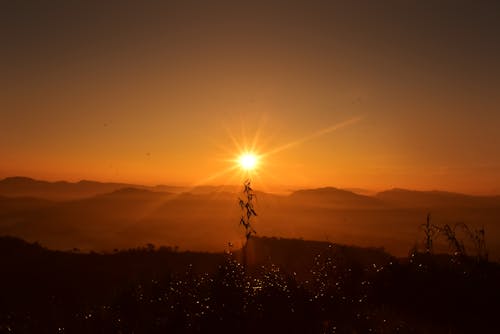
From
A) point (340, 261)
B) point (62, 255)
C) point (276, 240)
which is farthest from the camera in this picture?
point (276, 240)

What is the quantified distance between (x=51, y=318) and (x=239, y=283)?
3.04m

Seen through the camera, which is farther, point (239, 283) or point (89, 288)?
point (89, 288)

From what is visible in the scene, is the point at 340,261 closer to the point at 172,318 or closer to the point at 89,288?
the point at 172,318

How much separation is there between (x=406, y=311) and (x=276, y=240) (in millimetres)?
18431

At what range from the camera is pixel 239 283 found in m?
7.23

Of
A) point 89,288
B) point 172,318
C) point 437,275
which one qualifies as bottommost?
point 89,288

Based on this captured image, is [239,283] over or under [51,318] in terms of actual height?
over

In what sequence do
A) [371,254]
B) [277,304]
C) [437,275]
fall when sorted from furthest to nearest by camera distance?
[371,254], [437,275], [277,304]

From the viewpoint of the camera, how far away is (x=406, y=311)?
7.15m

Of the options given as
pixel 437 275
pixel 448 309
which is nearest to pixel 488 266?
pixel 437 275

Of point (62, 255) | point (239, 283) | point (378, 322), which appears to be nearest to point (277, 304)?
point (239, 283)

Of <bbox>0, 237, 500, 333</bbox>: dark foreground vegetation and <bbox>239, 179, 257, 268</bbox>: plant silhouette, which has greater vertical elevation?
<bbox>239, 179, 257, 268</bbox>: plant silhouette

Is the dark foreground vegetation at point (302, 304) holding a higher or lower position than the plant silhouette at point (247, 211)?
lower

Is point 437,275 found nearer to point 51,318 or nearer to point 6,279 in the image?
point 51,318
